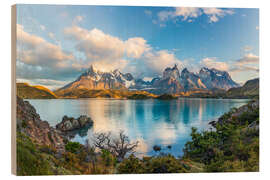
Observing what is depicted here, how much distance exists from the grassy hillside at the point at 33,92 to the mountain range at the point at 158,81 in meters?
0.25

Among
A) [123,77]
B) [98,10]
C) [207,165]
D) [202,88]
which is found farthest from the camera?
[202,88]

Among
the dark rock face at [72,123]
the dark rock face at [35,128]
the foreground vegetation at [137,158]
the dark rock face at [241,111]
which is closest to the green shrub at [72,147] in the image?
the foreground vegetation at [137,158]

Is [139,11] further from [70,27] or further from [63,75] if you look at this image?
[63,75]

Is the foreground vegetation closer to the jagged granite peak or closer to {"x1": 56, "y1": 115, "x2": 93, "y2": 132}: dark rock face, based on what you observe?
{"x1": 56, "y1": 115, "x2": 93, "y2": 132}: dark rock face

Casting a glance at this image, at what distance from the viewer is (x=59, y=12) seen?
5.39 meters

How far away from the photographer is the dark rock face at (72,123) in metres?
5.62

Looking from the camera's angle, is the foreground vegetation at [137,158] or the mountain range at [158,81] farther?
the mountain range at [158,81]

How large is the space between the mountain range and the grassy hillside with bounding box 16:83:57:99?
0.82 feet

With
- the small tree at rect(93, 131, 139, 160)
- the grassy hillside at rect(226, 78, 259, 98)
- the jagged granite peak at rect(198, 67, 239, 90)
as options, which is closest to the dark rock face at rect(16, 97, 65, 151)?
the small tree at rect(93, 131, 139, 160)

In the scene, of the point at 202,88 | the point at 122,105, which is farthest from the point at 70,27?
the point at 202,88

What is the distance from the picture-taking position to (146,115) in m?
6.19

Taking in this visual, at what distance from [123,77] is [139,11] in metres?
1.90

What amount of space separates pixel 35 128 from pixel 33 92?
98 cm

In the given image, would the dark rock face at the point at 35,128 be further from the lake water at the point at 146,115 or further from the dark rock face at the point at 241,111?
the dark rock face at the point at 241,111
